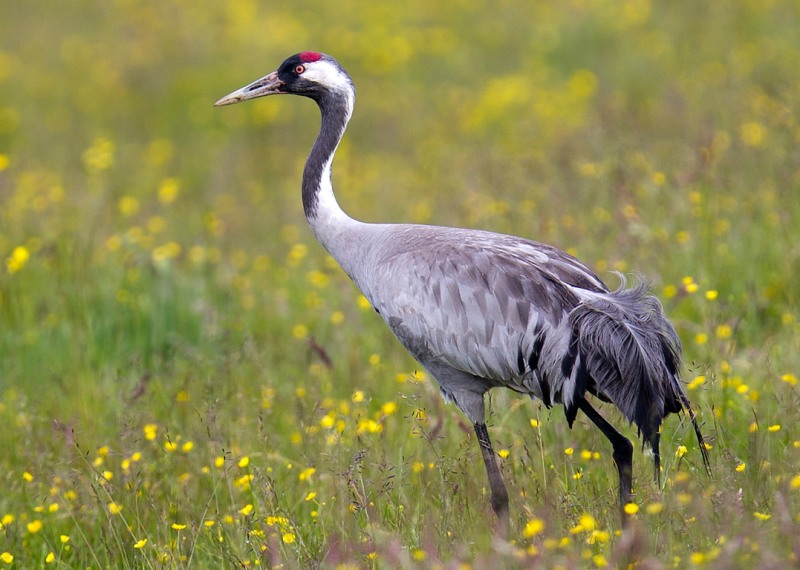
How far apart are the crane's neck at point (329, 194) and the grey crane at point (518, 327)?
6 cm

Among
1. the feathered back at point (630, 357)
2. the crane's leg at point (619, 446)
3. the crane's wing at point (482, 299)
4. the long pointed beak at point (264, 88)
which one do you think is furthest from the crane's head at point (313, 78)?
the crane's leg at point (619, 446)

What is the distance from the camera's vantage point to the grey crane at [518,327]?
10.7 feet

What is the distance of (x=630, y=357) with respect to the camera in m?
3.24

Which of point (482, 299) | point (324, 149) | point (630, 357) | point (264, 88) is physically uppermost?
point (264, 88)

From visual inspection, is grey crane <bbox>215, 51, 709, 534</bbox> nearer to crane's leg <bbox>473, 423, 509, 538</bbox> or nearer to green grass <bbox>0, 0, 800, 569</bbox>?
crane's leg <bbox>473, 423, 509, 538</bbox>

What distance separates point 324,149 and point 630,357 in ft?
5.45

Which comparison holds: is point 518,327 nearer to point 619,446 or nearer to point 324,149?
point 619,446

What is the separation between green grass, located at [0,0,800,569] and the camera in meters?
3.21

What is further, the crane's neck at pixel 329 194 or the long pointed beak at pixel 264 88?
the long pointed beak at pixel 264 88

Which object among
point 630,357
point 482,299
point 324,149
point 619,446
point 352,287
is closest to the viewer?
point 630,357

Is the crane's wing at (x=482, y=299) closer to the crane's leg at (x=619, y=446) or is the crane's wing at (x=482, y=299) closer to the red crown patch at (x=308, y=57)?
the crane's leg at (x=619, y=446)

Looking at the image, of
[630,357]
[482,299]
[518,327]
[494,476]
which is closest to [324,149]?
[482,299]

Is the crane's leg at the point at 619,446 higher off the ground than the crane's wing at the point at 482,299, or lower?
lower

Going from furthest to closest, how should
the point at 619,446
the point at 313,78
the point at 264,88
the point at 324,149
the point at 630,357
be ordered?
the point at 264,88 < the point at 313,78 < the point at 324,149 < the point at 619,446 < the point at 630,357
